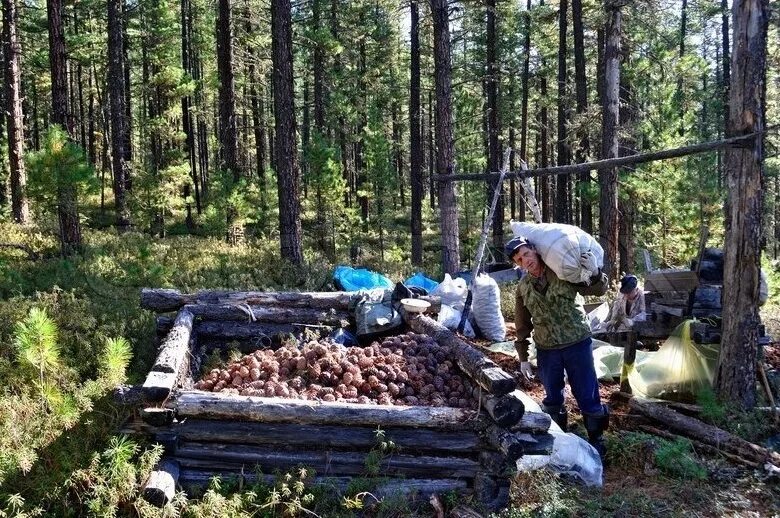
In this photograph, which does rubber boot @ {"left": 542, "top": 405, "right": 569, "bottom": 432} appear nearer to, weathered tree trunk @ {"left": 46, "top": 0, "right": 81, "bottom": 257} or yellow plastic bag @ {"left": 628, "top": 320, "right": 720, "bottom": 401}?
yellow plastic bag @ {"left": 628, "top": 320, "right": 720, "bottom": 401}

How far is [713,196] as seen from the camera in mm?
18734

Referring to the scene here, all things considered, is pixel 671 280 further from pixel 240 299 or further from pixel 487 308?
pixel 240 299

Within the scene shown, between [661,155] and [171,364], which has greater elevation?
[661,155]

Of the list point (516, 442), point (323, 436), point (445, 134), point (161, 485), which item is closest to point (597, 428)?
point (516, 442)

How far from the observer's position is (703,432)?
5652mm

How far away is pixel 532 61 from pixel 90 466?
2883 cm

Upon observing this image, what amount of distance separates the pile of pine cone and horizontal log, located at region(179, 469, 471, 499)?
2.21ft

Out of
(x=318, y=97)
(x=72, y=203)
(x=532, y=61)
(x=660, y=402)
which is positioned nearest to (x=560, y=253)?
(x=660, y=402)

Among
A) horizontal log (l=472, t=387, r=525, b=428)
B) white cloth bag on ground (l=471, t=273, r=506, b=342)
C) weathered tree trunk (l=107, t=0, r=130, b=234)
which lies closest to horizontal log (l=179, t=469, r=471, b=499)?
horizontal log (l=472, t=387, r=525, b=428)

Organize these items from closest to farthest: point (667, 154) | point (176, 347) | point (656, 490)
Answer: point (656, 490) → point (176, 347) → point (667, 154)

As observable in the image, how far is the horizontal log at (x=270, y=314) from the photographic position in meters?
7.58

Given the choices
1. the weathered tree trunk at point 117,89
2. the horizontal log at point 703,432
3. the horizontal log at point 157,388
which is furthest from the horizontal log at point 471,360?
the weathered tree trunk at point 117,89

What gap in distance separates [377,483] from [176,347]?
2.57 m

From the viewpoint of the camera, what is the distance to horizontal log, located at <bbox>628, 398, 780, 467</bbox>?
5.20 metres
